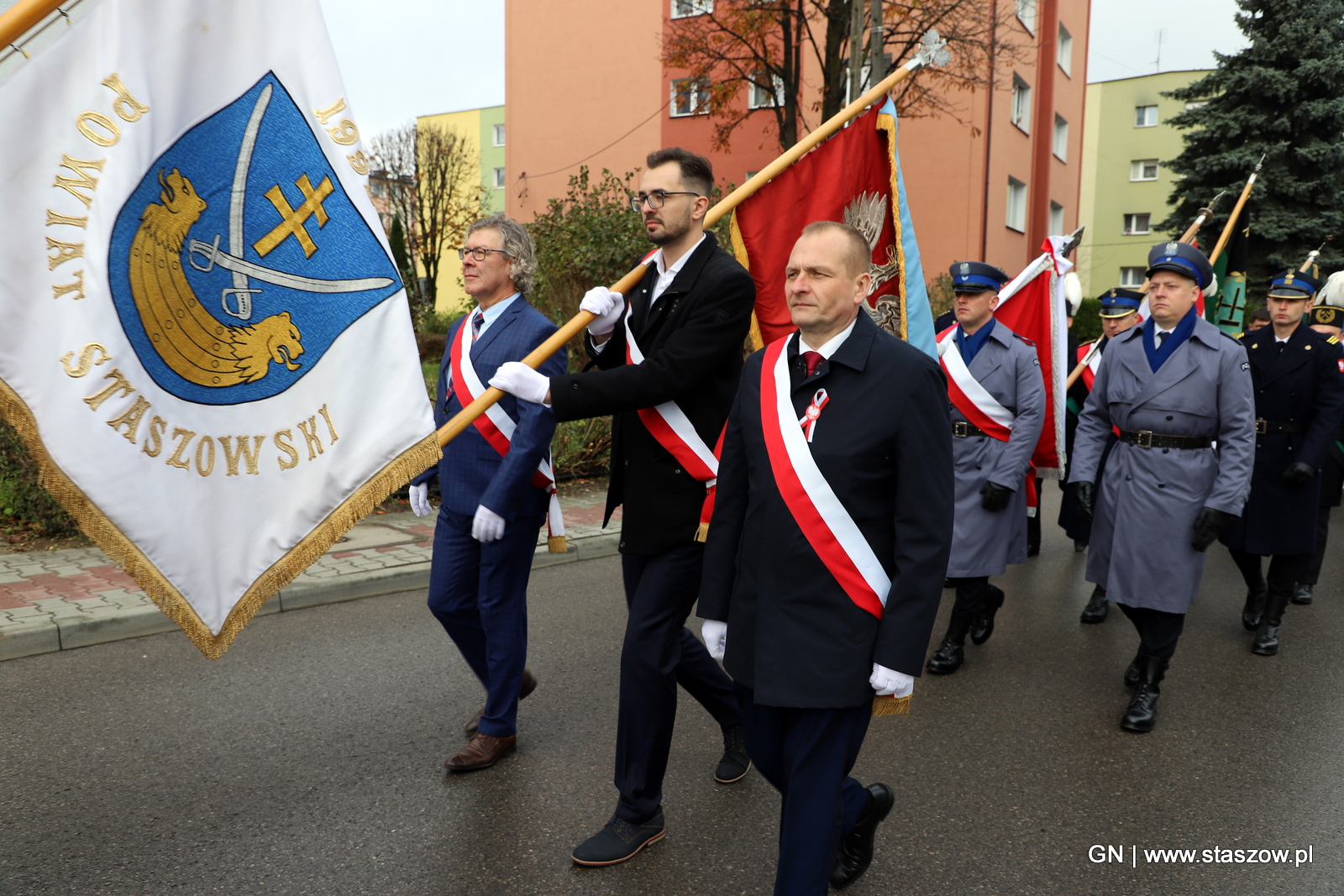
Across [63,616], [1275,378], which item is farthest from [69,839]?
[1275,378]

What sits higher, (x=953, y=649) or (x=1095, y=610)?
(x=953, y=649)

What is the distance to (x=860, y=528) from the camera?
2434 mm

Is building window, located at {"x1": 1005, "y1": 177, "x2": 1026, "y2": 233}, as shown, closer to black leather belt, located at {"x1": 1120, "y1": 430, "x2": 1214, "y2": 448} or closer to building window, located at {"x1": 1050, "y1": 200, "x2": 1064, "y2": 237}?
building window, located at {"x1": 1050, "y1": 200, "x2": 1064, "y2": 237}

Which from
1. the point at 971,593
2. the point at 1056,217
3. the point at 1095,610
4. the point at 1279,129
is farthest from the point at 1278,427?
the point at 1056,217

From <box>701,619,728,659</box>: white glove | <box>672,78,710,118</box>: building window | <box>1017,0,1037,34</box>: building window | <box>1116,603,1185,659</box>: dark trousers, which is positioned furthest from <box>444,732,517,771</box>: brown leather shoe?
<box>1017,0,1037,34</box>: building window

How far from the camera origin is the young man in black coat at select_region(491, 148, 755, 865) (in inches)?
120

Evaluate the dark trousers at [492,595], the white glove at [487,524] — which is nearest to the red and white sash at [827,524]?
the white glove at [487,524]

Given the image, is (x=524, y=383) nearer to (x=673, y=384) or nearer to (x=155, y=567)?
(x=673, y=384)

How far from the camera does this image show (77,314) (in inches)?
79.6

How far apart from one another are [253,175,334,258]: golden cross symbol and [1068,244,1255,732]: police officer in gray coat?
3626 millimetres

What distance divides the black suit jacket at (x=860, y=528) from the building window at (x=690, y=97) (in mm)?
19029

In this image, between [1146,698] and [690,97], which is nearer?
[1146,698]

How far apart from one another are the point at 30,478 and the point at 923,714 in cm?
620

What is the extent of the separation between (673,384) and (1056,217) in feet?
92.0
